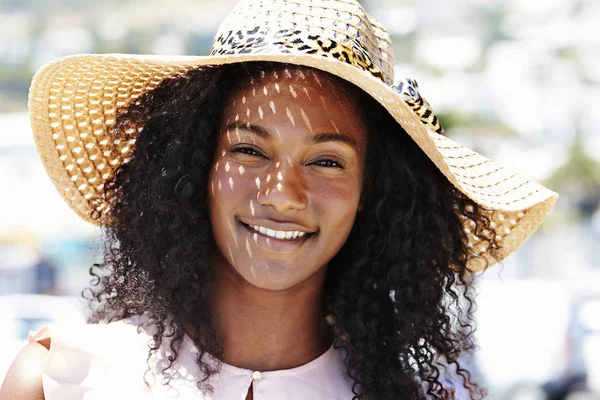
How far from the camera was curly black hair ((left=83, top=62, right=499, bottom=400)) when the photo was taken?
2361mm

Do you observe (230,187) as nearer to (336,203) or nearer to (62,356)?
(336,203)

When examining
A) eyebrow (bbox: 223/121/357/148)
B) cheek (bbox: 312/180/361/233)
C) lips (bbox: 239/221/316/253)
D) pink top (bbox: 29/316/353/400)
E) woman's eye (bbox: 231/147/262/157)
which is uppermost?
eyebrow (bbox: 223/121/357/148)

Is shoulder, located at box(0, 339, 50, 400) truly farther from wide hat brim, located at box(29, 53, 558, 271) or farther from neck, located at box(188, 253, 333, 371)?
wide hat brim, located at box(29, 53, 558, 271)

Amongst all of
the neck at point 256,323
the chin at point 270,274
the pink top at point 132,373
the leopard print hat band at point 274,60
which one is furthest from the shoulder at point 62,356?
the leopard print hat band at point 274,60

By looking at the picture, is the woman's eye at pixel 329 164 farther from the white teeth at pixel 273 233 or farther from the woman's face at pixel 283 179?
the white teeth at pixel 273 233

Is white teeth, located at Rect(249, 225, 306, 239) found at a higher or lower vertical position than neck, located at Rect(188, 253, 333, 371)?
higher

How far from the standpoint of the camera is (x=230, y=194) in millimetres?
2246

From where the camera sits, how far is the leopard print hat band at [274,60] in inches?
87.9

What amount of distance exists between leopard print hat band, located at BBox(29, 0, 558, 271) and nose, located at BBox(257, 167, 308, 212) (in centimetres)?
27

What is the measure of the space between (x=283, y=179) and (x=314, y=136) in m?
0.14

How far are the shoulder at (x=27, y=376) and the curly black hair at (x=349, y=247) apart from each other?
27 cm

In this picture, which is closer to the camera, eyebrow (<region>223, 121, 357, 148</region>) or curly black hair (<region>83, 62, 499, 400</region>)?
eyebrow (<region>223, 121, 357, 148</region>)

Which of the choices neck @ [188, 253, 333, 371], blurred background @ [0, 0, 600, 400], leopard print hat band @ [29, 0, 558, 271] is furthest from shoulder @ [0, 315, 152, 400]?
blurred background @ [0, 0, 600, 400]

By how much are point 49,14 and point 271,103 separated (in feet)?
189
